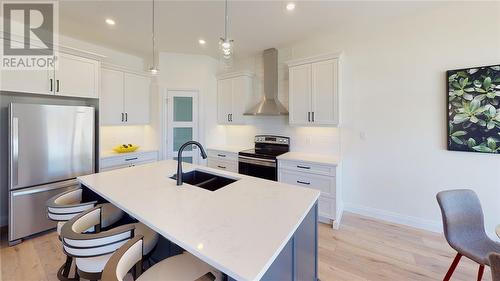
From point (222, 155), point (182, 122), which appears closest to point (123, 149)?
point (182, 122)

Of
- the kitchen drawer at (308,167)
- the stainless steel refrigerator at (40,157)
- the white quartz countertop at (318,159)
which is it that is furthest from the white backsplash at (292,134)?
the stainless steel refrigerator at (40,157)

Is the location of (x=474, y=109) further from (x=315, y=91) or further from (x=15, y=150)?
(x=15, y=150)

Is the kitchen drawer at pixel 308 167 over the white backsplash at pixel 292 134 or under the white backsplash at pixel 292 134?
under

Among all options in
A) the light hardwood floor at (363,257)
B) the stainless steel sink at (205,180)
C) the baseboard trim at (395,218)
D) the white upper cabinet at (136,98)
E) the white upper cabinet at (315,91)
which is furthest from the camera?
the white upper cabinet at (136,98)

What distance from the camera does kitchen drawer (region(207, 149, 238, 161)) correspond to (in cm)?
393

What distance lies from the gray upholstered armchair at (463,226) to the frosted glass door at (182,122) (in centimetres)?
388

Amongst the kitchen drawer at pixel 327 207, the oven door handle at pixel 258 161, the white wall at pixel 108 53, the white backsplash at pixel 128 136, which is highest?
the white wall at pixel 108 53

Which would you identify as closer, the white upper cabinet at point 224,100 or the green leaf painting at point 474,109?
the green leaf painting at point 474,109

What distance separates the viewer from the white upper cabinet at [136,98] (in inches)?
154

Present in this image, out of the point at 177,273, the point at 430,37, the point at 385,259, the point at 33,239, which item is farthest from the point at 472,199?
the point at 33,239

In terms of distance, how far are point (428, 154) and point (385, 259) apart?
5.07 feet

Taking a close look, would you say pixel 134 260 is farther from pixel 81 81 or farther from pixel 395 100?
pixel 395 100

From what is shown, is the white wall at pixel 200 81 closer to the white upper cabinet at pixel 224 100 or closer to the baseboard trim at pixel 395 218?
the white upper cabinet at pixel 224 100

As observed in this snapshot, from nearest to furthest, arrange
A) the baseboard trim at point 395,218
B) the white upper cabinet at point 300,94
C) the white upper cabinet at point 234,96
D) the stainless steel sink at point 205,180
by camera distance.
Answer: the stainless steel sink at point 205,180, the baseboard trim at point 395,218, the white upper cabinet at point 300,94, the white upper cabinet at point 234,96
